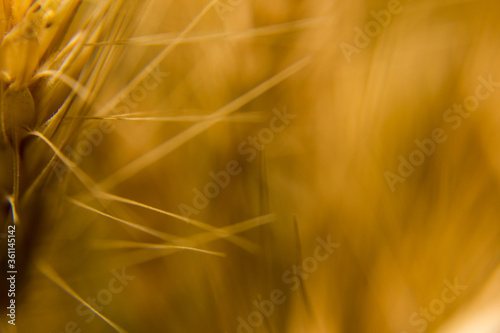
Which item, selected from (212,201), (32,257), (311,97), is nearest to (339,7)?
(311,97)

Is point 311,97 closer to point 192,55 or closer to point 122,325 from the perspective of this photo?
point 192,55

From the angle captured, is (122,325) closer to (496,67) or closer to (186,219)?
(186,219)

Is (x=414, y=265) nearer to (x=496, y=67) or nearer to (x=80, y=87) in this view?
(x=496, y=67)

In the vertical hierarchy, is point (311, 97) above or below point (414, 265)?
above

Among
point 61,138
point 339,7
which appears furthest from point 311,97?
point 61,138

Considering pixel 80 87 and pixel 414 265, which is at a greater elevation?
pixel 80 87
